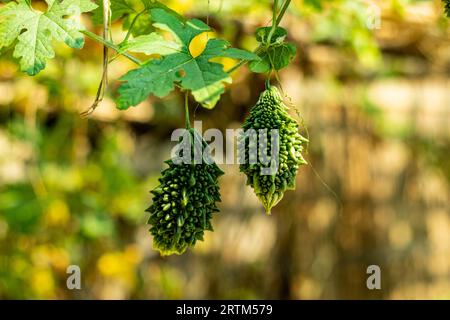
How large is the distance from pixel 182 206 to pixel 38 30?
509 mm

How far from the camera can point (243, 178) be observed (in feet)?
13.2

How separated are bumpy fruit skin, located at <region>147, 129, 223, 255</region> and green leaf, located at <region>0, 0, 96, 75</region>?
359mm

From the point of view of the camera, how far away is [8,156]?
11.4 ft

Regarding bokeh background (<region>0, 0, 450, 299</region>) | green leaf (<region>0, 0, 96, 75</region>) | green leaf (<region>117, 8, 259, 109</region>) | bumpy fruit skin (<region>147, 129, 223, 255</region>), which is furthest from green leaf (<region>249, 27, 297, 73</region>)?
bokeh background (<region>0, 0, 450, 299</region>)

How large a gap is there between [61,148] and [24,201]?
45 centimetres

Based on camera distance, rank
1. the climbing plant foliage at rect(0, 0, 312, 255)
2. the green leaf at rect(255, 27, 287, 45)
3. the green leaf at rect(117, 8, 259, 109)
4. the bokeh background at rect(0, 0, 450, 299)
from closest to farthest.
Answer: the green leaf at rect(117, 8, 259, 109), the climbing plant foliage at rect(0, 0, 312, 255), the green leaf at rect(255, 27, 287, 45), the bokeh background at rect(0, 0, 450, 299)

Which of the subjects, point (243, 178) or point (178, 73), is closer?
point (178, 73)

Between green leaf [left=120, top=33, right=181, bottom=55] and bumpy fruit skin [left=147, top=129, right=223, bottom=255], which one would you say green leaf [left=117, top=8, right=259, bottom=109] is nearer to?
green leaf [left=120, top=33, right=181, bottom=55]

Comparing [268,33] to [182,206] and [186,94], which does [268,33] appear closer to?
[186,94]

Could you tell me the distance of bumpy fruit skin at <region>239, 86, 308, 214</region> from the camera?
1.38 meters

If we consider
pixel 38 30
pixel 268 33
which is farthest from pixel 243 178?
pixel 38 30
